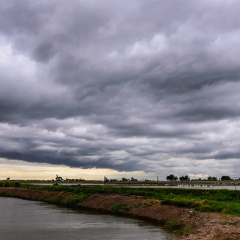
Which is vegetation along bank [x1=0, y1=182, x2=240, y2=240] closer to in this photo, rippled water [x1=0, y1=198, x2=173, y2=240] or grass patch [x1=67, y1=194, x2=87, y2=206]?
grass patch [x1=67, y1=194, x2=87, y2=206]

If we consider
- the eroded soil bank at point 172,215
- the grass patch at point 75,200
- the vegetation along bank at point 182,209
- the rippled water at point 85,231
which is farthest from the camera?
the grass patch at point 75,200

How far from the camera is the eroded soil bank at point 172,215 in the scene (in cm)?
2244

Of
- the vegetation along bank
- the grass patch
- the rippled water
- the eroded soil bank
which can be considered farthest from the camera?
the grass patch

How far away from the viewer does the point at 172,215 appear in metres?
33.7

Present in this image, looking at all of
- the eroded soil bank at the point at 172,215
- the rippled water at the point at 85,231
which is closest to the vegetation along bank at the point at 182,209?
the eroded soil bank at the point at 172,215

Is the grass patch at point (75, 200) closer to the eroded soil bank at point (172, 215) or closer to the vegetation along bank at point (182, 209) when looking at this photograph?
the vegetation along bank at point (182, 209)

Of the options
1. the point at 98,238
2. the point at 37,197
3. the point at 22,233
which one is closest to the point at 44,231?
the point at 22,233

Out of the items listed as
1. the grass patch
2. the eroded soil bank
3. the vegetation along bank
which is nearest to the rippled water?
the eroded soil bank

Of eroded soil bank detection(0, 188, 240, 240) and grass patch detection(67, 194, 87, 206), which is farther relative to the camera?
grass patch detection(67, 194, 87, 206)

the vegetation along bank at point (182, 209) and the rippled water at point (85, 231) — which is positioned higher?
the vegetation along bank at point (182, 209)

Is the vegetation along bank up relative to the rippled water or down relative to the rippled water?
up

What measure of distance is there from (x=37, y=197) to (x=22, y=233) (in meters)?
55.4

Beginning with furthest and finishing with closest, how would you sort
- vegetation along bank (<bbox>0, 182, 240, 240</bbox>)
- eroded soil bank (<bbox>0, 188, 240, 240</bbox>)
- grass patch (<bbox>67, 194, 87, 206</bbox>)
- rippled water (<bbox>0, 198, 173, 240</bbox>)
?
grass patch (<bbox>67, 194, 87, 206</bbox>), rippled water (<bbox>0, 198, 173, 240</bbox>), vegetation along bank (<bbox>0, 182, 240, 240</bbox>), eroded soil bank (<bbox>0, 188, 240, 240</bbox>)

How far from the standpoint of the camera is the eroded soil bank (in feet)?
73.6
